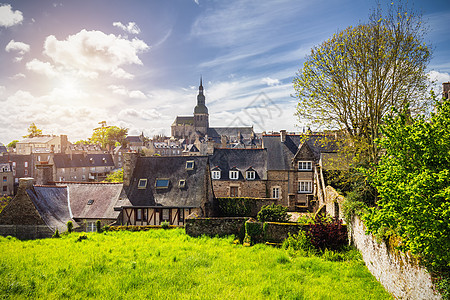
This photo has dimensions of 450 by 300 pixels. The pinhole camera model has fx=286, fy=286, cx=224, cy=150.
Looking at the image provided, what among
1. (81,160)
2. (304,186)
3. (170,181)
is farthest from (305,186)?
(81,160)

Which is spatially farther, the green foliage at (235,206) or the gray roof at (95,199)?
→ the green foliage at (235,206)

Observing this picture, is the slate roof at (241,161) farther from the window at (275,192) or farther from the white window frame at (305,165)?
the white window frame at (305,165)

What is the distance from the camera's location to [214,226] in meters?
18.5

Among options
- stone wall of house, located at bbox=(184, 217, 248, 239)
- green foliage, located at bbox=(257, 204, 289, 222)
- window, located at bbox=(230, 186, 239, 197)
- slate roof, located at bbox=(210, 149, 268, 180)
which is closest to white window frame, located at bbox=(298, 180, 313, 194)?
slate roof, located at bbox=(210, 149, 268, 180)

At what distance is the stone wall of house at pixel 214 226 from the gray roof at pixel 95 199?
786 cm

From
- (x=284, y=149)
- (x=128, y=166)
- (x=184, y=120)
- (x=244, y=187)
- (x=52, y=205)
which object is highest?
(x=184, y=120)

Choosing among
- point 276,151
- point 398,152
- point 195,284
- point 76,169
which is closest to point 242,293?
point 195,284

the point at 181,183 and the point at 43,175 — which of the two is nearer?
the point at 181,183

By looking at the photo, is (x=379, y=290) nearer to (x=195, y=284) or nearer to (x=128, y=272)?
(x=195, y=284)

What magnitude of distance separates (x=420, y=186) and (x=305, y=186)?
24499 millimetres

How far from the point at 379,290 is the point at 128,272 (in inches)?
356

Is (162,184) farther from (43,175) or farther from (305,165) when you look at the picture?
(305,165)

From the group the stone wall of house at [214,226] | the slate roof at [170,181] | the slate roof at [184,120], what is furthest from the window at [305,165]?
the slate roof at [184,120]

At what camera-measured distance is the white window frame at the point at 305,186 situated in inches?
1200
